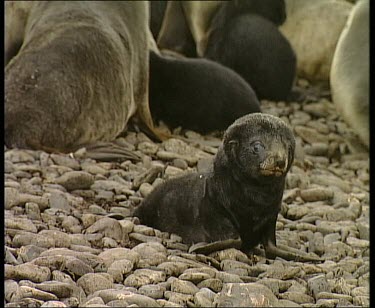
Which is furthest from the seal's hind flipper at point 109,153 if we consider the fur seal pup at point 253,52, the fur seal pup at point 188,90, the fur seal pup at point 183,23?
the fur seal pup at point 183,23

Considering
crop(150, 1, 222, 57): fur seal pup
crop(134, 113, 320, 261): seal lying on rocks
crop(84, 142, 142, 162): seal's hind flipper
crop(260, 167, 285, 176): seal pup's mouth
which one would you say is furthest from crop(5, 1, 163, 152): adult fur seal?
crop(260, 167, 285, 176): seal pup's mouth

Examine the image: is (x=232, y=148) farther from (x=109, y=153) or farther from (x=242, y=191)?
(x=109, y=153)

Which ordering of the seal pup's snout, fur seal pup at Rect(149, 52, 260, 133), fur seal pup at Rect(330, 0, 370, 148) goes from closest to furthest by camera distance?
1. the seal pup's snout
2. fur seal pup at Rect(149, 52, 260, 133)
3. fur seal pup at Rect(330, 0, 370, 148)

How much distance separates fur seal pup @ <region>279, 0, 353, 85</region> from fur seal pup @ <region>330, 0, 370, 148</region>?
0.27ft

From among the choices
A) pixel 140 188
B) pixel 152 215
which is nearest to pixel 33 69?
pixel 140 188

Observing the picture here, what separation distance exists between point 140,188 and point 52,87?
2.56 feet

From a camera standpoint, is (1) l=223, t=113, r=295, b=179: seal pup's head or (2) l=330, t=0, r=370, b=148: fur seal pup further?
(2) l=330, t=0, r=370, b=148: fur seal pup

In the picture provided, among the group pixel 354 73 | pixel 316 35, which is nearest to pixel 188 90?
pixel 354 73

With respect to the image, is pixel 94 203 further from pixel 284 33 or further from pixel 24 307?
pixel 284 33

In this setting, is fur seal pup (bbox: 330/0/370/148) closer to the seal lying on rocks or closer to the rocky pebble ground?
the rocky pebble ground

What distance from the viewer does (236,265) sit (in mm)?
2213

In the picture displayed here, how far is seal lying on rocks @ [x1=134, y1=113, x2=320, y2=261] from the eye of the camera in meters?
2.24

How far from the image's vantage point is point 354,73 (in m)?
4.34

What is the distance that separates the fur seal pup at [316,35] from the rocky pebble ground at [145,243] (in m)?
0.75
